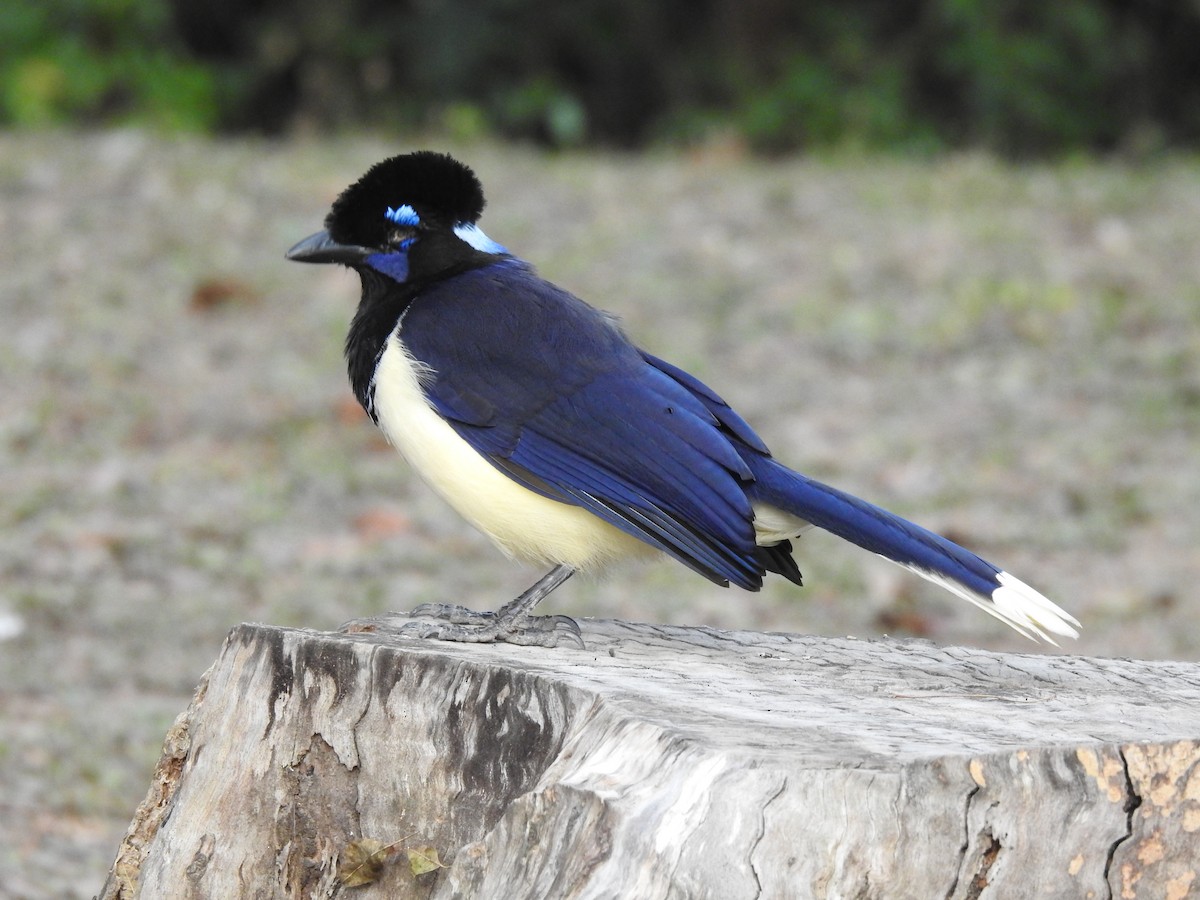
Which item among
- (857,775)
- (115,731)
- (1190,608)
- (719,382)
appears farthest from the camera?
(719,382)

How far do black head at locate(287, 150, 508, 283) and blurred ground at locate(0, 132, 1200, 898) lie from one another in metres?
1.66

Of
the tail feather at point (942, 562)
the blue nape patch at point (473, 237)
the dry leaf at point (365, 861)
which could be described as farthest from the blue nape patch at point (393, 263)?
the dry leaf at point (365, 861)

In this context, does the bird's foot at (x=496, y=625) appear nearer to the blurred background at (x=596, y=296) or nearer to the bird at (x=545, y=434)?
the bird at (x=545, y=434)

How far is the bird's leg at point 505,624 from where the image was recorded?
3.02m

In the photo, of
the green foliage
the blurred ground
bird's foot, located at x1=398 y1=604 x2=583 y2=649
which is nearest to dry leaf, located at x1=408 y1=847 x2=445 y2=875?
bird's foot, located at x1=398 y1=604 x2=583 y2=649

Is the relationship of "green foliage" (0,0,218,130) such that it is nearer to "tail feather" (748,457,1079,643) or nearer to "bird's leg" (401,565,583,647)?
"bird's leg" (401,565,583,647)

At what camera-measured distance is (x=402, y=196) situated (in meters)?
3.53

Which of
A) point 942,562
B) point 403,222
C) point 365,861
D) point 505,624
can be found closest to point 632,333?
point 403,222

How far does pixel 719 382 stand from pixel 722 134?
5.41 meters

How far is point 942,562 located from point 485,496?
0.87 metres

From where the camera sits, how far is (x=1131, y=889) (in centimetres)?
234

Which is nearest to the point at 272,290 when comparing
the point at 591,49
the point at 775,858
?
the point at 591,49

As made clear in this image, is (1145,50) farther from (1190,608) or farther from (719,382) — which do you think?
(1190,608)

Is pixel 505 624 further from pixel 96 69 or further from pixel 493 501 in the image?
pixel 96 69
